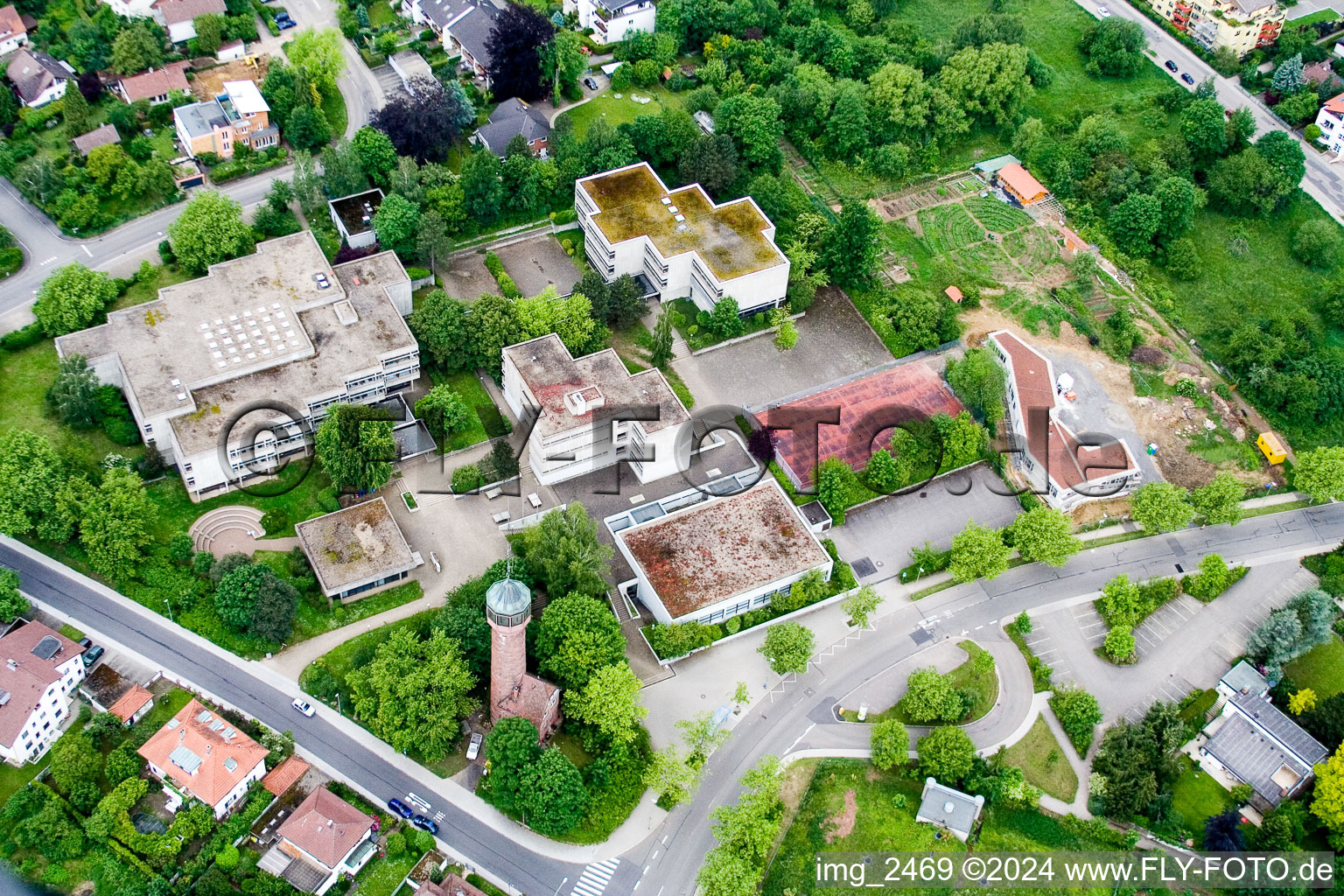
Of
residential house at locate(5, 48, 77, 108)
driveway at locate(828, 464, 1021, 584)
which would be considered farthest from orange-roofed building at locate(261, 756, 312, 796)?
residential house at locate(5, 48, 77, 108)

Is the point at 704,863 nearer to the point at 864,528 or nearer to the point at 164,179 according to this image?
the point at 864,528

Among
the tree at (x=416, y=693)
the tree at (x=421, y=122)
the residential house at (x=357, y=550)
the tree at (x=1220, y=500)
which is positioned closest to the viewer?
the tree at (x=416, y=693)

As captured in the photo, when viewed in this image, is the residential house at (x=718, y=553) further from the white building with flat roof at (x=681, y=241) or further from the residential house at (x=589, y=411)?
the white building with flat roof at (x=681, y=241)

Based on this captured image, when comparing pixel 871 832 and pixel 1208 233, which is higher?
pixel 1208 233

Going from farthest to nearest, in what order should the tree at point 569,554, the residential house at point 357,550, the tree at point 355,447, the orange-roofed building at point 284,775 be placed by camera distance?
the tree at point 355,447 → the residential house at point 357,550 → the tree at point 569,554 → the orange-roofed building at point 284,775

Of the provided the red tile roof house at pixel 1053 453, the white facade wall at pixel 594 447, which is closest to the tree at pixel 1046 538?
the red tile roof house at pixel 1053 453

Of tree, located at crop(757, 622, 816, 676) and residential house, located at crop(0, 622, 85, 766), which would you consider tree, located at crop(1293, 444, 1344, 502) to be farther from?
residential house, located at crop(0, 622, 85, 766)

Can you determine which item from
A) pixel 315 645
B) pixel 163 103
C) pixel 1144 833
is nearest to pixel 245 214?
pixel 163 103
